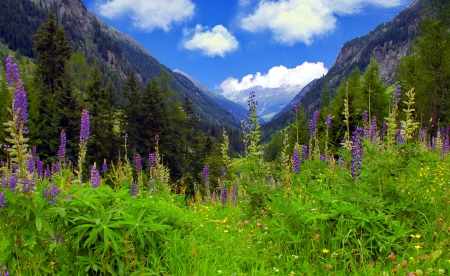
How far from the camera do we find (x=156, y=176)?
20.5 ft

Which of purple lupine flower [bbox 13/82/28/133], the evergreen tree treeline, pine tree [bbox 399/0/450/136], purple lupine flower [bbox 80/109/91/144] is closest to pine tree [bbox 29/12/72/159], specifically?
the evergreen tree treeline

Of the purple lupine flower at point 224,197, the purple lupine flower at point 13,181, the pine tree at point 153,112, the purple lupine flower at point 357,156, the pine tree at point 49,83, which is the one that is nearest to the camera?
the purple lupine flower at point 13,181

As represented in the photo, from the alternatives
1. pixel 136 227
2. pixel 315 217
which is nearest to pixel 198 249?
pixel 136 227

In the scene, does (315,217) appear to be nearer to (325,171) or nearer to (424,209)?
(424,209)

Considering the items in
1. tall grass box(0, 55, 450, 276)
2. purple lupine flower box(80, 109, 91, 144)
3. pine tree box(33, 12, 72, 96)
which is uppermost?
pine tree box(33, 12, 72, 96)

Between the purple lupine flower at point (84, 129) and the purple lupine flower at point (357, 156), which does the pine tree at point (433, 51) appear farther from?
the purple lupine flower at point (84, 129)

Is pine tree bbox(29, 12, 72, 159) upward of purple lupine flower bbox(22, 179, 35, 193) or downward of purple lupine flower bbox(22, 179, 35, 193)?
upward

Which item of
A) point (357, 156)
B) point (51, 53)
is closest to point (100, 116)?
point (51, 53)

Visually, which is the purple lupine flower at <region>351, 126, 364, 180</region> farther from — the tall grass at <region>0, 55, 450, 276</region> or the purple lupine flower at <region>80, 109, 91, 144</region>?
the purple lupine flower at <region>80, 109, 91, 144</region>

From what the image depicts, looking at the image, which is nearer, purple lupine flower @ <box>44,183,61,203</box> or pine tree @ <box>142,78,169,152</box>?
purple lupine flower @ <box>44,183,61,203</box>

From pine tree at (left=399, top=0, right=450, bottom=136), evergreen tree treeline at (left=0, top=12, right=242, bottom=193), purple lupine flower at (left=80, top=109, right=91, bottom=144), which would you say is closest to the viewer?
purple lupine flower at (left=80, top=109, right=91, bottom=144)

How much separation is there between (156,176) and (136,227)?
3.33 m

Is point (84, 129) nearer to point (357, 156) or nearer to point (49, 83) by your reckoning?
point (357, 156)

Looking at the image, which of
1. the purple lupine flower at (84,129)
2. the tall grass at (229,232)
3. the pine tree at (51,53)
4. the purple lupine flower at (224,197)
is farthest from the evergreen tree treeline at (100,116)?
→ the tall grass at (229,232)
